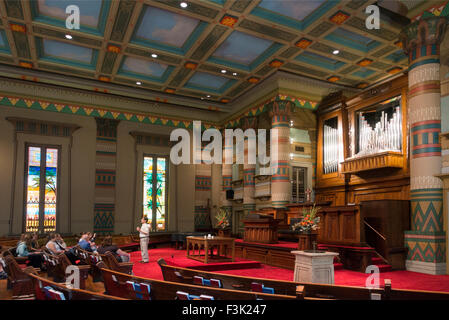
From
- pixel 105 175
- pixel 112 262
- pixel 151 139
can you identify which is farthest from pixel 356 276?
pixel 151 139

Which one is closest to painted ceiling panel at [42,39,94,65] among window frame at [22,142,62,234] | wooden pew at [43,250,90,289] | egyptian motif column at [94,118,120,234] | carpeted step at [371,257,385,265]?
egyptian motif column at [94,118,120,234]

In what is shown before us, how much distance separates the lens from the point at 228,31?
10.5 m

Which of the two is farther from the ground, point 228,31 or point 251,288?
point 228,31

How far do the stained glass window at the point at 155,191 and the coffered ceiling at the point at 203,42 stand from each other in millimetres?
3315

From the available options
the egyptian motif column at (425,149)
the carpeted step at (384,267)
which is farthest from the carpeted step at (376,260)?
the egyptian motif column at (425,149)

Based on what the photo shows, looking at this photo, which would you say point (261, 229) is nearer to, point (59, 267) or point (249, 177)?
point (249, 177)

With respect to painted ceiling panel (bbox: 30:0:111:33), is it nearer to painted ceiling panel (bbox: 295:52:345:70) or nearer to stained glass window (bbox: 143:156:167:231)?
painted ceiling panel (bbox: 295:52:345:70)

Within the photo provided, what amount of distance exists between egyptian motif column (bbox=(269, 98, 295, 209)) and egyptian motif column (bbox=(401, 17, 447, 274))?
4.56m

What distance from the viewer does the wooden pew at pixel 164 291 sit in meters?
3.40

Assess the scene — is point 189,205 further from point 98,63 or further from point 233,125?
point 98,63

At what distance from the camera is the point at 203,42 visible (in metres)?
11.2

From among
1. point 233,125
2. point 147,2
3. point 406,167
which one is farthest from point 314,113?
point 147,2

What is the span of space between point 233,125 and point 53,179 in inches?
296
